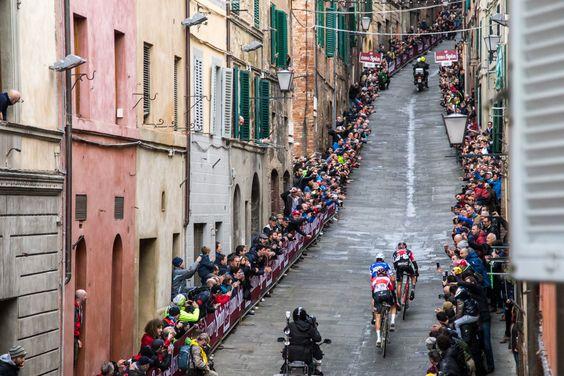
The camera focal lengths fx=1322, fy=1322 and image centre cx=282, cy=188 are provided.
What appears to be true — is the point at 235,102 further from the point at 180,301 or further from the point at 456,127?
the point at 180,301

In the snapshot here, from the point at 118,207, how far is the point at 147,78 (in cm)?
372

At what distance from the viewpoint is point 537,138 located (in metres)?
5.02

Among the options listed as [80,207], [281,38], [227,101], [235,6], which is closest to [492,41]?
[281,38]

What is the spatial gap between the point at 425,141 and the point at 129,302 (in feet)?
112

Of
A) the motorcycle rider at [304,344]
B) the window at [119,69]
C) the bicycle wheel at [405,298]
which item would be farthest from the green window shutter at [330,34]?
the motorcycle rider at [304,344]

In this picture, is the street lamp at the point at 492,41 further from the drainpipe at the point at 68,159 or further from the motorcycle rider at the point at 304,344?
the drainpipe at the point at 68,159

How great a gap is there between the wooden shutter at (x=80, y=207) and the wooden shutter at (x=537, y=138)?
668 inches

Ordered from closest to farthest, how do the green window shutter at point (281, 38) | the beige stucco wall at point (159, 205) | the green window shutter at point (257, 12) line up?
the beige stucco wall at point (159, 205), the green window shutter at point (257, 12), the green window shutter at point (281, 38)

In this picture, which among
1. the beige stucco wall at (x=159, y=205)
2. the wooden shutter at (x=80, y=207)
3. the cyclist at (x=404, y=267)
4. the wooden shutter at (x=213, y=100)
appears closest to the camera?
the wooden shutter at (x=80, y=207)

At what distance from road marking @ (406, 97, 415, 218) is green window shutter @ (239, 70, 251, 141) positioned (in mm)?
9224

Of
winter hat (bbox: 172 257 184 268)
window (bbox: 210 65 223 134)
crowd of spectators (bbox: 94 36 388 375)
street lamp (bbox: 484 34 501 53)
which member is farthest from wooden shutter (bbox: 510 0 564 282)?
street lamp (bbox: 484 34 501 53)

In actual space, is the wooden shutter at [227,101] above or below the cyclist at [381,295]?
above

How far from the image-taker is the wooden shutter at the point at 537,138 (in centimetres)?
493

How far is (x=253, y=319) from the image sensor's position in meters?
28.5
